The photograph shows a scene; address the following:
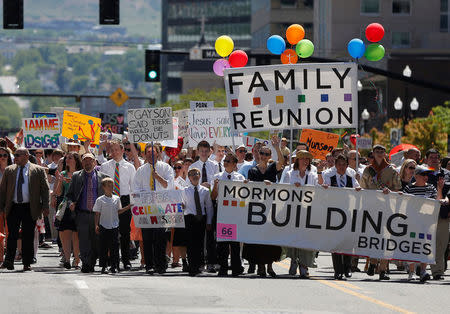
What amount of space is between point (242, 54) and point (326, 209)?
8.25 metres

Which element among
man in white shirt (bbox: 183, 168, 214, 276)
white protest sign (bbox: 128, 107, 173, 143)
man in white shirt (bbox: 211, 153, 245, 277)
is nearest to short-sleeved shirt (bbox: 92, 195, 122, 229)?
man in white shirt (bbox: 183, 168, 214, 276)

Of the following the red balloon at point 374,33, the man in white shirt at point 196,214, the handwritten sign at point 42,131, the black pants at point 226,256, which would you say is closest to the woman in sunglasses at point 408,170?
the black pants at point 226,256

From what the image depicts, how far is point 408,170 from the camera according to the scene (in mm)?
19297

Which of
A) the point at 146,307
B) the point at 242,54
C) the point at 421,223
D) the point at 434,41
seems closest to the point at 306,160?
the point at 421,223

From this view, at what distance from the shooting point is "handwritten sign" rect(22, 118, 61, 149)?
30484 millimetres

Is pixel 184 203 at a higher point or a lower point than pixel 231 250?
higher

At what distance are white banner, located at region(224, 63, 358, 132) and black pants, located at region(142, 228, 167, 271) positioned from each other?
2.00 metres

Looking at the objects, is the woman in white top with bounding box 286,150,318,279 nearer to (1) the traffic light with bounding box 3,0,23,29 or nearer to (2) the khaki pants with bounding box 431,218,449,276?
(2) the khaki pants with bounding box 431,218,449,276

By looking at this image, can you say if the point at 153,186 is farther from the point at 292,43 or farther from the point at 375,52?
the point at 292,43

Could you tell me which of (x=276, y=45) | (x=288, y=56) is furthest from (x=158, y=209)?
(x=288, y=56)

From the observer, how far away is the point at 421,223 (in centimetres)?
1831

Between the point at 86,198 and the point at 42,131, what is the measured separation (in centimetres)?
1186

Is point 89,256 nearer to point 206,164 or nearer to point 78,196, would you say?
point 78,196

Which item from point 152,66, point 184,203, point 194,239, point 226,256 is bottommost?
point 226,256
